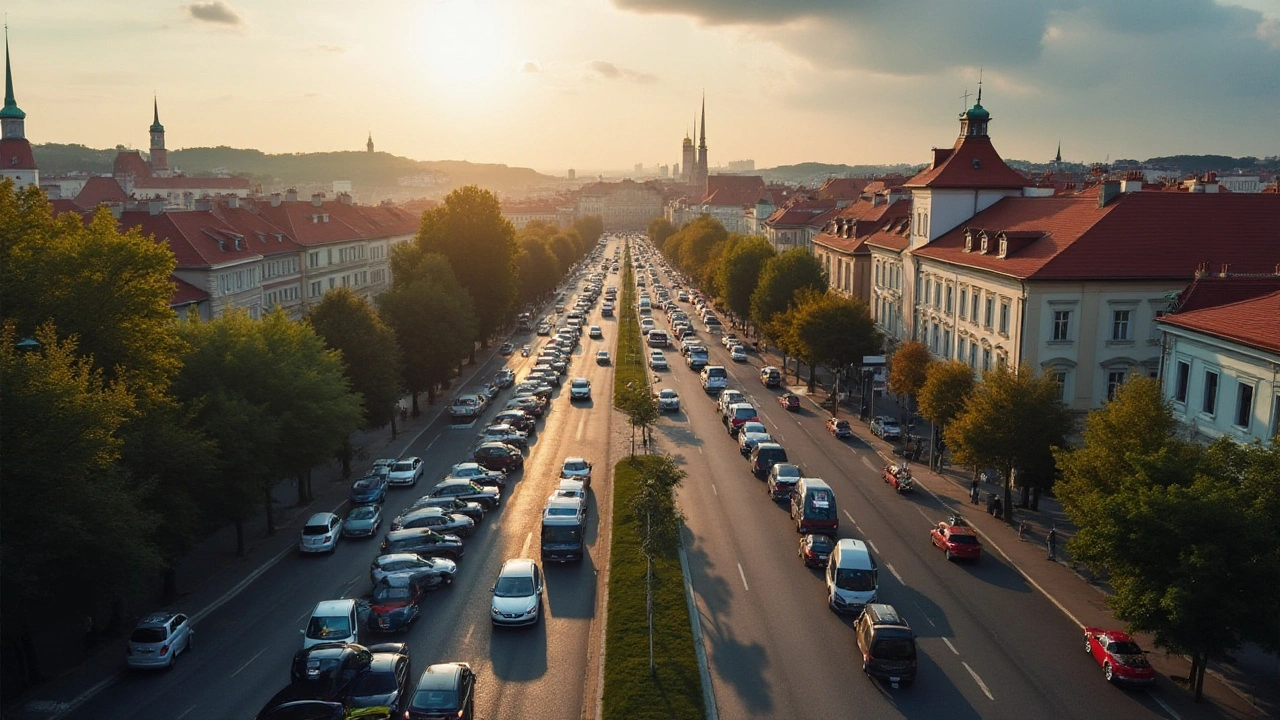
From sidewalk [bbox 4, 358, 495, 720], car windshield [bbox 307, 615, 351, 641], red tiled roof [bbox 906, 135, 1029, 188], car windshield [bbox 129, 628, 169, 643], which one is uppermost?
red tiled roof [bbox 906, 135, 1029, 188]

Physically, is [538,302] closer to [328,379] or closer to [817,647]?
[328,379]

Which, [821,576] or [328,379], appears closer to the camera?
[821,576]

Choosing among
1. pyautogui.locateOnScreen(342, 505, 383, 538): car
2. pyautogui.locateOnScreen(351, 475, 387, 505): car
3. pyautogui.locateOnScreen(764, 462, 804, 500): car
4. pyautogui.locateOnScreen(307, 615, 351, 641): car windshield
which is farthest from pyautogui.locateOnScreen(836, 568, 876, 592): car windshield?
pyautogui.locateOnScreen(351, 475, 387, 505): car

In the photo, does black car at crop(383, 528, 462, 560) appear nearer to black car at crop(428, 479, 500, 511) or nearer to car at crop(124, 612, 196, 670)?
black car at crop(428, 479, 500, 511)

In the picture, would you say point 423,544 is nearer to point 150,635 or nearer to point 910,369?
point 150,635

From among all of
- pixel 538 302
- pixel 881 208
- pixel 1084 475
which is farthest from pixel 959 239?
pixel 538 302

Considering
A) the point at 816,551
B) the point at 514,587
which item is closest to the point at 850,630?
the point at 816,551

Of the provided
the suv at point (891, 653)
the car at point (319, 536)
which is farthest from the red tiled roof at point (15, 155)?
the suv at point (891, 653)
